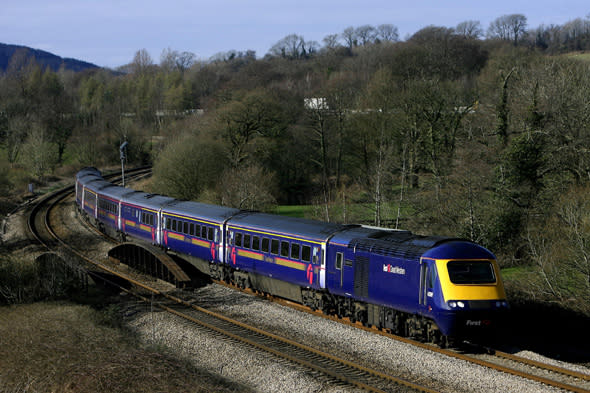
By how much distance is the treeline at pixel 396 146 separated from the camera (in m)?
27.7

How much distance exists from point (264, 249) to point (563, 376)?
11.3 meters

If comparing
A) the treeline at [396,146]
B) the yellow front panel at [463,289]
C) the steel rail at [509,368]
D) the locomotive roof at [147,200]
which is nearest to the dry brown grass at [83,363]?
the steel rail at [509,368]

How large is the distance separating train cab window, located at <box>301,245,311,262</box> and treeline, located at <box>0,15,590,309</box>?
8060 millimetres

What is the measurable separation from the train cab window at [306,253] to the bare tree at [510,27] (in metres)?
131

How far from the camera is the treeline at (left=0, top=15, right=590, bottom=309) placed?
27.7 m

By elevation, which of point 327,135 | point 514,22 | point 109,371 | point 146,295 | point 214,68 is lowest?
point 146,295

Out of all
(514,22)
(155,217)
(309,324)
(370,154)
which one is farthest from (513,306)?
(514,22)

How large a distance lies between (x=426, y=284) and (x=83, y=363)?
9.15 meters

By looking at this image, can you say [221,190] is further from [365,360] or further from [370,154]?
[365,360]

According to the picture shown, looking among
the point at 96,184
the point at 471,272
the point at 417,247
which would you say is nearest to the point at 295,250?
the point at 417,247

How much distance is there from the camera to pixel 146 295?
2239 cm

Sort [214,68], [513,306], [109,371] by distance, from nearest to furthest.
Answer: [109,371] → [513,306] → [214,68]

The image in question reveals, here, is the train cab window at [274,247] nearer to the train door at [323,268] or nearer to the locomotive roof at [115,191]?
the train door at [323,268]

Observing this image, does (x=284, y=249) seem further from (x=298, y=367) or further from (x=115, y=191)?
(x=115, y=191)
